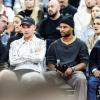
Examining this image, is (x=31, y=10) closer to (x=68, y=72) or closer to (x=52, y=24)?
(x=52, y=24)

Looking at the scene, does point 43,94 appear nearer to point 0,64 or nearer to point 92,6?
point 0,64

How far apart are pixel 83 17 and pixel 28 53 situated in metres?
1.66

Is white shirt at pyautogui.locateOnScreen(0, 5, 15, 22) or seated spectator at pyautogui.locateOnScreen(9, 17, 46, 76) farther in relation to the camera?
white shirt at pyautogui.locateOnScreen(0, 5, 15, 22)

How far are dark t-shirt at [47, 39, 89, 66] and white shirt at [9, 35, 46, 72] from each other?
→ 15 centimetres

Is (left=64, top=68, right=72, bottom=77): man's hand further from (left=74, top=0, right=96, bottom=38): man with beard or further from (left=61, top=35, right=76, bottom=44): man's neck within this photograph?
(left=74, top=0, right=96, bottom=38): man with beard

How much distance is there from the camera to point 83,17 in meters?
5.66

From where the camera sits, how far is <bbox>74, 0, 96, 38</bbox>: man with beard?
5471 mm

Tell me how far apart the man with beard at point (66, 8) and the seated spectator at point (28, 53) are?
1.56m

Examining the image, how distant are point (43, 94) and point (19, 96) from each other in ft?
0.18

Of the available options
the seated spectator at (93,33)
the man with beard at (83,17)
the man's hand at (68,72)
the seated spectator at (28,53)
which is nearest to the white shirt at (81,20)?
the man with beard at (83,17)

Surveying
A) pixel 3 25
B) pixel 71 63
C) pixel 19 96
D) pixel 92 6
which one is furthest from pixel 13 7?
pixel 19 96

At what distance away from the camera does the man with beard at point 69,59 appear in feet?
13.6

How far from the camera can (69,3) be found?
21.4 feet

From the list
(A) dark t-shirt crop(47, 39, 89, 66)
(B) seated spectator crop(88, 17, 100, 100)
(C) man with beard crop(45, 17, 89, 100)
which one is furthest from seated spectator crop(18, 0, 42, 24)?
(B) seated spectator crop(88, 17, 100, 100)
